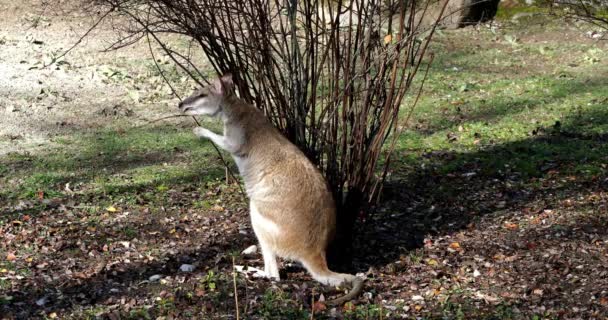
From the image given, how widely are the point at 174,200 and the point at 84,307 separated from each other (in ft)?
6.56

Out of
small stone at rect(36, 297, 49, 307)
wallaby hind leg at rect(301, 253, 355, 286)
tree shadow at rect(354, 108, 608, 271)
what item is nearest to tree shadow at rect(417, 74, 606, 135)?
tree shadow at rect(354, 108, 608, 271)

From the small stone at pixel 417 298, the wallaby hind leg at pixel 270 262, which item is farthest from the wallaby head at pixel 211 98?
the small stone at pixel 417 298

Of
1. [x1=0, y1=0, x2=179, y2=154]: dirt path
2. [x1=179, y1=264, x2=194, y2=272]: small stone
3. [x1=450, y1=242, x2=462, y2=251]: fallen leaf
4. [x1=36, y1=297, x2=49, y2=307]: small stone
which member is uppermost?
[x1=0, y1=0, x2=179, y2=154]: dirt path

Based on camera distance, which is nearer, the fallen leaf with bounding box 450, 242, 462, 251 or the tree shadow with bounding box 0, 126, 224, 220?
the fallen leaf with bounding box 450, 242, 462, 251

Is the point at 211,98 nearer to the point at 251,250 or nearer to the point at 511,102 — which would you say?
the point at 251,250

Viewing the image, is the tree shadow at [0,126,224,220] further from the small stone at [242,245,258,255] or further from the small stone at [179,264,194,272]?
the small stone at [242,245,258,255]

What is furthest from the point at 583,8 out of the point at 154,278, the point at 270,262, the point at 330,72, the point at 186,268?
the point at 154,278

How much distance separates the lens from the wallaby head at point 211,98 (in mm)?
4688

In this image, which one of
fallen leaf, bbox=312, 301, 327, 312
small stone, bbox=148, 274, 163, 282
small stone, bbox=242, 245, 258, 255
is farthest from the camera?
small stone, bbox=242, 245, 258, 255

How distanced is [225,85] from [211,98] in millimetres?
115

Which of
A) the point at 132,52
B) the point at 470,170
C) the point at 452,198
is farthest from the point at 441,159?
the point at 132,52

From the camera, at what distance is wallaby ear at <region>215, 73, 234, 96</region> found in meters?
4.68

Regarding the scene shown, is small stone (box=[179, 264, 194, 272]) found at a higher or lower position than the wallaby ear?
lower

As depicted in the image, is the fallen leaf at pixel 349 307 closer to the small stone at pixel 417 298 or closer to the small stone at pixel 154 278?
the small stone at pixel 417 298
